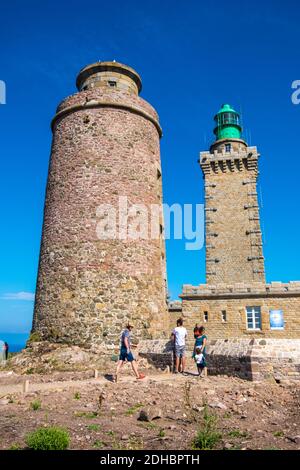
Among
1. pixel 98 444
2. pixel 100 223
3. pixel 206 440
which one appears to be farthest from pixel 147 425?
pixel 100 223

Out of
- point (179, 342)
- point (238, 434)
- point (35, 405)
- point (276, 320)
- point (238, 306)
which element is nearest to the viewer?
point (238, 434)

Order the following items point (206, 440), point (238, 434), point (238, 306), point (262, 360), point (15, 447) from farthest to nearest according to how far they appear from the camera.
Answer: point (238, 306)
point (262, 360)
point (238, 434)
point (206, 440)
point (15, 447)

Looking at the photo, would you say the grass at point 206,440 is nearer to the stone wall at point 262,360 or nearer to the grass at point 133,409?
the grass at point 133,409

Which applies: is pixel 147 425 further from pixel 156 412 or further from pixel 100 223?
pixel 100 223

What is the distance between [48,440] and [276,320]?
15260 millimetres

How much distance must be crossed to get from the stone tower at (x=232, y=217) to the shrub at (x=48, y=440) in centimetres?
2408

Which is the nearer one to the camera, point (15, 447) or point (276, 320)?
point (15, 447)

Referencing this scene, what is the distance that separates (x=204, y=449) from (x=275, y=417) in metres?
2.74

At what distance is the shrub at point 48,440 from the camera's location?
17.7ft

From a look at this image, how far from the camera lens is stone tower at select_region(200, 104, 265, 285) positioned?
2908 cm

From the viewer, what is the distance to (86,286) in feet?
48.1

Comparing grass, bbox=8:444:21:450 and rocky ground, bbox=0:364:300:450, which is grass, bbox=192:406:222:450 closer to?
rocky ground, bbox=0:364:300:450

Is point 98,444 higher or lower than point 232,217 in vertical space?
lower

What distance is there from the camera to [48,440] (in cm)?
543
